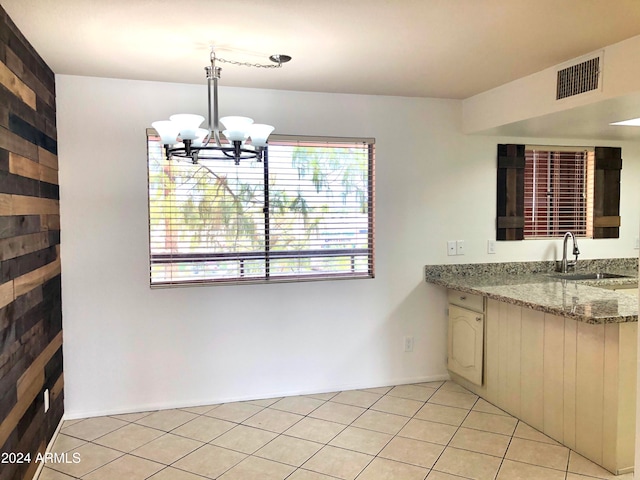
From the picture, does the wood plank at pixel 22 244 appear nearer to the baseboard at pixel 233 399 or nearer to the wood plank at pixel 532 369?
the baseboard at pixel 233 399

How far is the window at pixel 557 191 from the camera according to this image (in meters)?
4.09

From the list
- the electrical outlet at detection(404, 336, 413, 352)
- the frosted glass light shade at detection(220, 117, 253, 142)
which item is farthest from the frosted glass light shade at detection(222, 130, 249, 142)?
the electrical outlet at detection(404, 336, 413, 352)

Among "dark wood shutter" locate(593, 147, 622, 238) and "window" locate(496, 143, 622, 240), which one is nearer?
"window" locate(496, 143, 622, 240)

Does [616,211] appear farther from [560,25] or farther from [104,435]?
[104,435]

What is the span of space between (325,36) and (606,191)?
10.4 feet

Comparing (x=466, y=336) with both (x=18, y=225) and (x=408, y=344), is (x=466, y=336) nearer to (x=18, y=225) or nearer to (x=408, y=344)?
(x=408, y=344)

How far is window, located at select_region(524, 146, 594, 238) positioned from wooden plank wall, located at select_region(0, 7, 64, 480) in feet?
11.8

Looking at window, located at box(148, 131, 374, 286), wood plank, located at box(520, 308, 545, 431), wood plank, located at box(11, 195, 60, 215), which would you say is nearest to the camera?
wood plank, located at box(11, 195, 60, 215)

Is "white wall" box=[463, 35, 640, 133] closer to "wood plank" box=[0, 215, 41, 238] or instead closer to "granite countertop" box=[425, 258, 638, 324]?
"granite countertop" box=[425, 258, 638, 324]

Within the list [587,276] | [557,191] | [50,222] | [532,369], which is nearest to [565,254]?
[587,276]

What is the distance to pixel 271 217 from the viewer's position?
3.63 m

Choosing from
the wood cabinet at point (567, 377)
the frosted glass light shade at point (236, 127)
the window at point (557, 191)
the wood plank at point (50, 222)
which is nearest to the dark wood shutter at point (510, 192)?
the window at point (557, 191)

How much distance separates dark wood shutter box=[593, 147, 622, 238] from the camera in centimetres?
429

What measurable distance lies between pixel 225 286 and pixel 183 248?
40 centimetres
